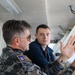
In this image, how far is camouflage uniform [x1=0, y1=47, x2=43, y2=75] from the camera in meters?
1.13

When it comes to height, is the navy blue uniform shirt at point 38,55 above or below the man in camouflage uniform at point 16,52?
below

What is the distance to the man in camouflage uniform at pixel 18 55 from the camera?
45.1 inches

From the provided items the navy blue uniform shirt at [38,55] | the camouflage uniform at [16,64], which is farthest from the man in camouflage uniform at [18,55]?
the navy blue uniform shirt at [38,55]

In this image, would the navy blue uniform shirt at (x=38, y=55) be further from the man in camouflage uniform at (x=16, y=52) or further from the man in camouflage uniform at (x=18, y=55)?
the man in camouflage uniform at (x=16, y=52)

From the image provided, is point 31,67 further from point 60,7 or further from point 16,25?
point 60,7

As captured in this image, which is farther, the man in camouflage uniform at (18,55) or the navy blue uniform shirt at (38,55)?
the navy blue uniform shirt at (38,55)

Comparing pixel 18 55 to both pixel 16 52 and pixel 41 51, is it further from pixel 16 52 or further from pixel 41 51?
pixel 41 51

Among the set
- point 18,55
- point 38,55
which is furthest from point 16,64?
point 38,55

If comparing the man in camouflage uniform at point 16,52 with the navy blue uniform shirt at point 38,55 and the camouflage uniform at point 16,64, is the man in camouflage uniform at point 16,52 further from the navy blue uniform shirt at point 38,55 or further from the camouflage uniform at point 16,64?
the navy blue uniform shirt at point 38,55

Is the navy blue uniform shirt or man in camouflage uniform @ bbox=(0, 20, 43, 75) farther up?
man in camouflage uniform @ bbox=(0, 20, 43, 75)

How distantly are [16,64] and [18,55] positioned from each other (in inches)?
2.5

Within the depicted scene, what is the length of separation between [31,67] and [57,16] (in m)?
4.34

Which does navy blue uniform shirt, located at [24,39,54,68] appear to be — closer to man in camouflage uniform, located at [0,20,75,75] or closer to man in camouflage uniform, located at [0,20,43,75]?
man in camouflage uniform, located at [0,20,75,75]

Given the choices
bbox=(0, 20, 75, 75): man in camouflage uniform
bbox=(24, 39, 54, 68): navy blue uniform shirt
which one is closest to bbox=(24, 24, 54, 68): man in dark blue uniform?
bbox=(24, 39, 54, 68): navy blue uniform shirt
